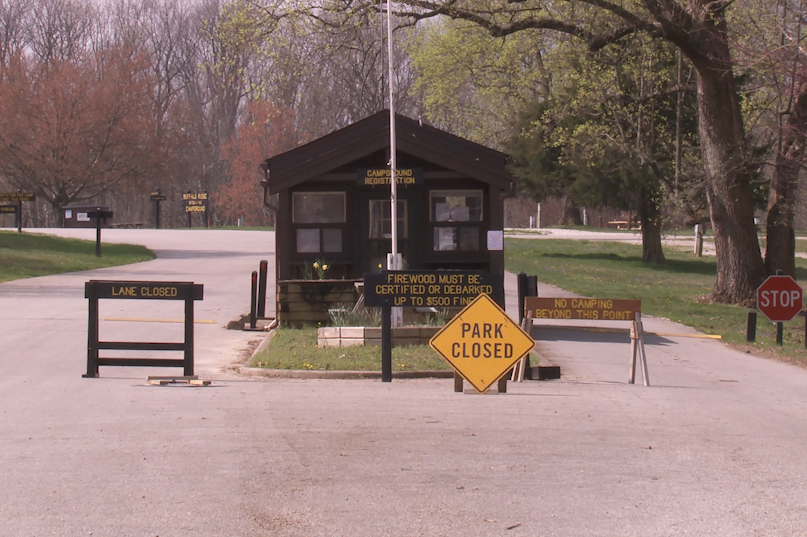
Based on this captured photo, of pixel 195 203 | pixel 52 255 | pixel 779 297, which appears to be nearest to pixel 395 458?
pixel 779 297

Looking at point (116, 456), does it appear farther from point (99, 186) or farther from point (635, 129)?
point (99, 186)

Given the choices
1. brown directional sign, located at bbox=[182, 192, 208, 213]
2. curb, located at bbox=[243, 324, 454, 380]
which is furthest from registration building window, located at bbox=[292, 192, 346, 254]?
brown directional sign, located at bbox=[182, 192, 208, 213]

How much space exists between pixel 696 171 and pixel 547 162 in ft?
36.4

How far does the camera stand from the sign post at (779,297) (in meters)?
16.5

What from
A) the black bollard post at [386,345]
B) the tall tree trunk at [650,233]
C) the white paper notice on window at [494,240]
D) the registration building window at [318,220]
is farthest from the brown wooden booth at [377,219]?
the tall tree trunk at [650,233]

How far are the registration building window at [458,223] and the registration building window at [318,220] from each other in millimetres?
1724

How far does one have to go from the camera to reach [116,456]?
23.8ft

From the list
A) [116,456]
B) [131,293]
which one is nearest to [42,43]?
[131,293]

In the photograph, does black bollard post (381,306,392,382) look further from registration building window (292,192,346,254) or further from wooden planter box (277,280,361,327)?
registration building window (292,192,346,254)

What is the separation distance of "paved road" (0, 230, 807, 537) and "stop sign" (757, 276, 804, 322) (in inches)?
173

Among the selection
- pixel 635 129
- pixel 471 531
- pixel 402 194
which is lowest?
pixel 471 531

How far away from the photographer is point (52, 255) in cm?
3069

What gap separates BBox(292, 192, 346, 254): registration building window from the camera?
17859 millimetres

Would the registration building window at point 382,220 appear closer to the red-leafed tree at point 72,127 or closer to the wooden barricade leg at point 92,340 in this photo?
the wooden barricade leg at point 92,340
